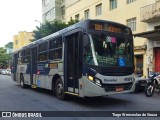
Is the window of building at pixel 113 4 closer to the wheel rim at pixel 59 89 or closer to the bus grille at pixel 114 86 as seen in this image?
the wheel rim at pixel 59 89

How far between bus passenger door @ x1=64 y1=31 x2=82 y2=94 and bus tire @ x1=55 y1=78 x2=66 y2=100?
0.50m

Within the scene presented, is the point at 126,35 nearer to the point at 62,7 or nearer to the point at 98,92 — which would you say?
the point at 98,92

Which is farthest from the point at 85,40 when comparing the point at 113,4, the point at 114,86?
the point at 113,4

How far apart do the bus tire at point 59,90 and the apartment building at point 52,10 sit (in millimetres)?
31653

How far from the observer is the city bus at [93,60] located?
959 centimetres

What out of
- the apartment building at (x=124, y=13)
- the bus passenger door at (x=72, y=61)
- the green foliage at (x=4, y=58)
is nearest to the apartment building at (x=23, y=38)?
the green foliage at (x=4, y=58)

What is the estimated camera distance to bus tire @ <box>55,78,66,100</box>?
38.2 ft

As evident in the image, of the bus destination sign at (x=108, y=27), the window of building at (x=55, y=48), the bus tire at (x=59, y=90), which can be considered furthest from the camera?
the window of building at (x=55, y=48)

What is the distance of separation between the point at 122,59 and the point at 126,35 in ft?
3.54

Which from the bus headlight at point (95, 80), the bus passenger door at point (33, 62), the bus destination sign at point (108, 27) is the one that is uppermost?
the bus destination sign at point (108, 27)

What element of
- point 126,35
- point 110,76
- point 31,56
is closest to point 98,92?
point 110,76

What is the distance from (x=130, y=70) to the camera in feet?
34.3

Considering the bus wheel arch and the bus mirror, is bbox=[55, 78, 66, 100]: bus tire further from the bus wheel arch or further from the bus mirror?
the bus mirror

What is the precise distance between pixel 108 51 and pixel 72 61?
1.67 meters
